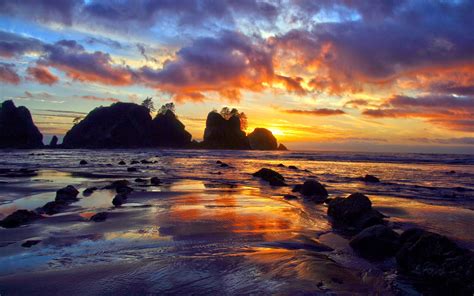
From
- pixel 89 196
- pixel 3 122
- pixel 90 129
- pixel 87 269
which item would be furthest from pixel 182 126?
pixel 87 269

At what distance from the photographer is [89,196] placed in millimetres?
13383

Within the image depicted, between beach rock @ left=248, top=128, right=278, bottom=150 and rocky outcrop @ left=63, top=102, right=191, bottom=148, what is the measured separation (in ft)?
125

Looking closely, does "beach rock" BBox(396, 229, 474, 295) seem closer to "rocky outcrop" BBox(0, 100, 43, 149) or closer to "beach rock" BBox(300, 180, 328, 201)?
"beach rock" BBox(300, 180, 328, 201)

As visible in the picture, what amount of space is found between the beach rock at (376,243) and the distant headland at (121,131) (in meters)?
119

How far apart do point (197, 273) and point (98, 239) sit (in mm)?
3038

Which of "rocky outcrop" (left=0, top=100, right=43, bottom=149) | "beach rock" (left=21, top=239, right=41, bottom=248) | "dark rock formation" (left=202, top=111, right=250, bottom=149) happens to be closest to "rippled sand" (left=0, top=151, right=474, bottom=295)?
"beach rock" (left=21, top=239, right=41, bottom=248)

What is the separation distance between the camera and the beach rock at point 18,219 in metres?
8.23

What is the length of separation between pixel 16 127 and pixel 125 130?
33.2m

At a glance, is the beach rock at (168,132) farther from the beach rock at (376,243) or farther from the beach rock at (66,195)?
the beach rock at (376,243)

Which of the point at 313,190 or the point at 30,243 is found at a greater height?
the point at 313,190

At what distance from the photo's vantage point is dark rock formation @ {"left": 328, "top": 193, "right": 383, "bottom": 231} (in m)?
9.47

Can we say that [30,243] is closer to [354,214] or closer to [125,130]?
[354,214]

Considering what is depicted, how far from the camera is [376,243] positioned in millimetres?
7258

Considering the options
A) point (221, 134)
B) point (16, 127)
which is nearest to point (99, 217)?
point (16, 127)
